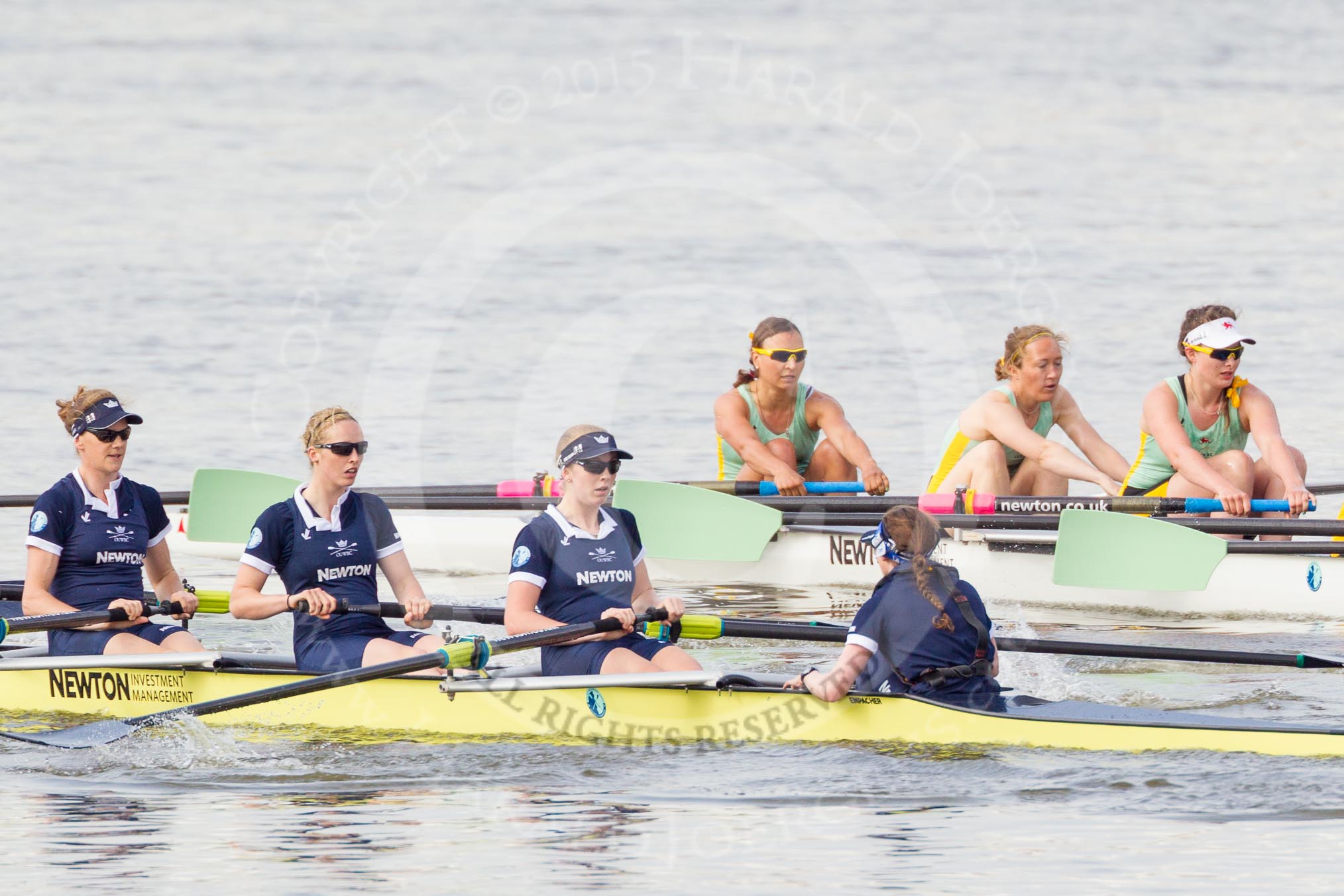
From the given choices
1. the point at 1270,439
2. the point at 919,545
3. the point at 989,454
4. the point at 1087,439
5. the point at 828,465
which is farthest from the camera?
the point at 828,465

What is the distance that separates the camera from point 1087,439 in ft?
39.2

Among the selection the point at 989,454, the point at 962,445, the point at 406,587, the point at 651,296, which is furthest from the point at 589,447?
the point at 651,296

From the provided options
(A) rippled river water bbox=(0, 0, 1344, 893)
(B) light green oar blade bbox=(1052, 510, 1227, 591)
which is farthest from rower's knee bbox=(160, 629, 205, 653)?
(B) light green oar blade bbox=(1052, 510, 1227, 591)

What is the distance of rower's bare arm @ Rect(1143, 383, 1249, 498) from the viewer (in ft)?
36.1

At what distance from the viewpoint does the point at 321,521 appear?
819 centimetres

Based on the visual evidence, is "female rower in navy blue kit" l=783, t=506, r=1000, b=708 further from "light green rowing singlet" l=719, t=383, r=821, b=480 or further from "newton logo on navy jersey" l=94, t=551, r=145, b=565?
"light green rowing singlet" l=719, t=383, r=821, b=480

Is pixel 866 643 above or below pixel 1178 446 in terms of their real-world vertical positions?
below

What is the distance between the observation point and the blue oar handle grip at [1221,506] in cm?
1103

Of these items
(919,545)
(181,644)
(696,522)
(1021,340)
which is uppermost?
(1021,340)

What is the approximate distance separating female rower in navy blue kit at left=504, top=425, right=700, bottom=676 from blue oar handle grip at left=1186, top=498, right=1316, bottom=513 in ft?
13.9

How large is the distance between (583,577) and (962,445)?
462 cm

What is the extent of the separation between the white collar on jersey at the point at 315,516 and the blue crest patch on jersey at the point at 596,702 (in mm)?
1275

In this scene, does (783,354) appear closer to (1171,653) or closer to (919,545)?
(1171,653)

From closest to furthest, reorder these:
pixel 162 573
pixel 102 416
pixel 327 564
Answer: pixel 327 564 → pixel 102 416 → pixel 162 573
